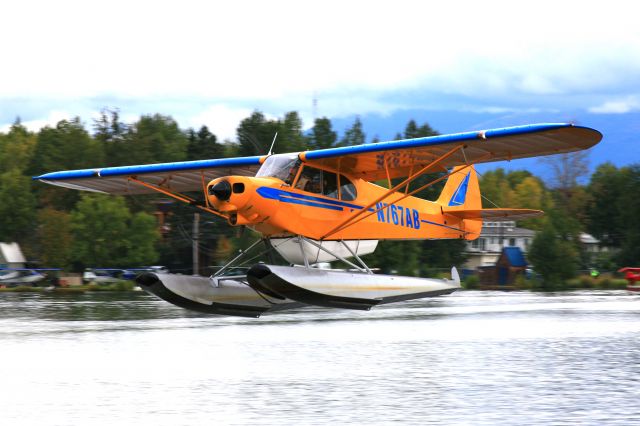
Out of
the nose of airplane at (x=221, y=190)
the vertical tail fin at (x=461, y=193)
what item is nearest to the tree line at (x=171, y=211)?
the vertical tail fin at (x=461, y=193)

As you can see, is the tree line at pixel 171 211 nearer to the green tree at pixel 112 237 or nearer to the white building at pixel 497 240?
the green tree at pixel 112 237

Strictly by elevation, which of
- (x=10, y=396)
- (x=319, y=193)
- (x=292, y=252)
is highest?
(x=319, y=193)

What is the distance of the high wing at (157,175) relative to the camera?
16.8 m

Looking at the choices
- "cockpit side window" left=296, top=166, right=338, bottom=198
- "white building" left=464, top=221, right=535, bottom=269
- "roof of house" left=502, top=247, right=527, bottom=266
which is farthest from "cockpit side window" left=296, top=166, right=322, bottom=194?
"white building" left=464, top=221, right=535, bottom=269

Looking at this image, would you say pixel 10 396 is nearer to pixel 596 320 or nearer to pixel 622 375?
pixel 622 375

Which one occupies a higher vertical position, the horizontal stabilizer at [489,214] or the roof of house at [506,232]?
the roof of house at [506,232]

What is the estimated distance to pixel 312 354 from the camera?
14.4 m

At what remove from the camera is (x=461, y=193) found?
19.8 meters

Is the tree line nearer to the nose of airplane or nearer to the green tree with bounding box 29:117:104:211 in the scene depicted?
the green tree with bounding box 29:117:104:211

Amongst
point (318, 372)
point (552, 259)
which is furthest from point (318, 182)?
point (552, 259)

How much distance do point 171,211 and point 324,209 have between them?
1831 inches

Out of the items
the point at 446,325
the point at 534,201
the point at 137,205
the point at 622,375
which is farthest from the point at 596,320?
the point at 534,201

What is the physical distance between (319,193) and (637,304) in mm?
17163

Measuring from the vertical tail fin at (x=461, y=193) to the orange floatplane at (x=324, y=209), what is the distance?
2.06m
